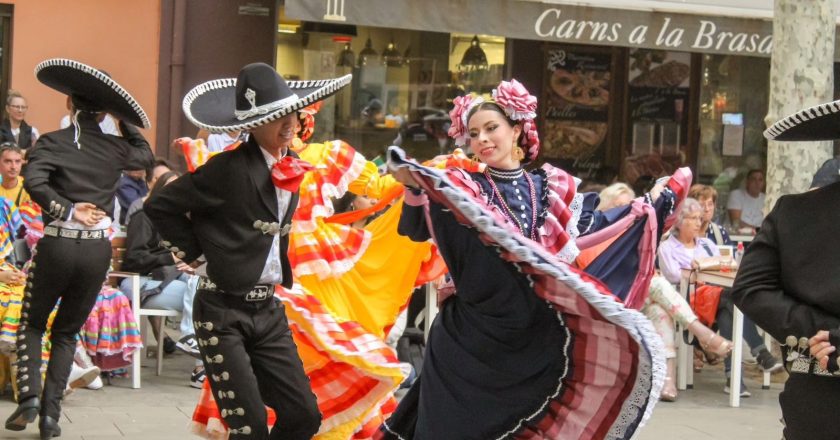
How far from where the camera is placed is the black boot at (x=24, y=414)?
23.8 feet

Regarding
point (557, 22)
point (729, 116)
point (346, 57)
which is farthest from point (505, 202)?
point (729, 116)

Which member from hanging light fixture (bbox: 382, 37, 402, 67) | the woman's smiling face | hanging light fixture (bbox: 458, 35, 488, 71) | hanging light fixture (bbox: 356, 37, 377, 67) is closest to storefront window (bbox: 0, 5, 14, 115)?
hanging light fixture (bbox: 356, 37, 377, 67)

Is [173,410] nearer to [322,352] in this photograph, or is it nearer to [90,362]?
[90,362]

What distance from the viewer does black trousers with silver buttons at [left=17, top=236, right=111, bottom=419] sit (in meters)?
7.25

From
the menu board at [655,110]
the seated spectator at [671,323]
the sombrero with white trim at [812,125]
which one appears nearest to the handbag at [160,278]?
the seated spectator at [671,323]

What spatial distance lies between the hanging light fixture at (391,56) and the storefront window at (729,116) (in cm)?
363

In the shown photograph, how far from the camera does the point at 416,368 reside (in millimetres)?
9398

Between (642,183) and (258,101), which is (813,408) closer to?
(258,101)

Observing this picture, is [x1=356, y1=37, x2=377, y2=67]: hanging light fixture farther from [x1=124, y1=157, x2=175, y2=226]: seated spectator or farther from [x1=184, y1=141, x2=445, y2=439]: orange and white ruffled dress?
[x1=184, y1=141, x2=445, y2=439]: orange and white ruffled dress

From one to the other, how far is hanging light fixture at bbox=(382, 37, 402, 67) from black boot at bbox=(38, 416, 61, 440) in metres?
7.02

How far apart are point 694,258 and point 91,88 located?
4.76 m

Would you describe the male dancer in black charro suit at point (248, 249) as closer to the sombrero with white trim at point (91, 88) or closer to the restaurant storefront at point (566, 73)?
the sombrero with white trim at point (91, 88)

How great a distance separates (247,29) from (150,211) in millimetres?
7386

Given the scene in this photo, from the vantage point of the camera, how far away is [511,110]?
Answer: 5.66 meters
